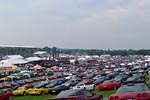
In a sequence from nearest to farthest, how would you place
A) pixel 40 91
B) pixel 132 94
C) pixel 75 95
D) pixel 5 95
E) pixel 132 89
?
pixel 132 94, pixel 132 89, pixel 75 95, pixel 5 95, pixel 40 91

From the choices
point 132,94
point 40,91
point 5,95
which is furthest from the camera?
point 40,91

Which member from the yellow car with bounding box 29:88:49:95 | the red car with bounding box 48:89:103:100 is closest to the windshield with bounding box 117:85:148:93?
the red car with bounding box 48:89:103:100

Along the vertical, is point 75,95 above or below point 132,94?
below

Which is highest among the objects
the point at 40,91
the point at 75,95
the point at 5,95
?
the point at 75,95

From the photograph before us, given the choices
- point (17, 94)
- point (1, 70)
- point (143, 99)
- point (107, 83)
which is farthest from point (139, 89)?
point (1, 70)

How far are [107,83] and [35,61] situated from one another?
275ft

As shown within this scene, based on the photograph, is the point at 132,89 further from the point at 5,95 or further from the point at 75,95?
the point at 5,95

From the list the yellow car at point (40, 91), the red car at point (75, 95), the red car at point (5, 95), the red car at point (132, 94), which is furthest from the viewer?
the yellow car at point (40, 91)

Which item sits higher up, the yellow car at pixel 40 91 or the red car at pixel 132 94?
the red car at pixel 132 94

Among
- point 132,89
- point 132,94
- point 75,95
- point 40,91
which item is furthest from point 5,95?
point 132,94

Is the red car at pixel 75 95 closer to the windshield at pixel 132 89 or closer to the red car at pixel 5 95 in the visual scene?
the windshield at pixel 132 89

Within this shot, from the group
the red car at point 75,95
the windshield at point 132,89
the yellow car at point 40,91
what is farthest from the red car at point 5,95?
the windshield at point 132,89

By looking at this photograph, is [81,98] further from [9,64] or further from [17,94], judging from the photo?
[9,64]

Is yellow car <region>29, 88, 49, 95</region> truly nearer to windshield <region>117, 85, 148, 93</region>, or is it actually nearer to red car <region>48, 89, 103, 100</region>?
red car <region>48, 89, 103, 100</region>
